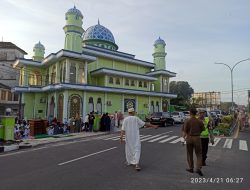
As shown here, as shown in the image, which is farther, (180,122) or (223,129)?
(180,122)

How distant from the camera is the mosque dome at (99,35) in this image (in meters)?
46.2

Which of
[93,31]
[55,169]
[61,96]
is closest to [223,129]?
[55,169]

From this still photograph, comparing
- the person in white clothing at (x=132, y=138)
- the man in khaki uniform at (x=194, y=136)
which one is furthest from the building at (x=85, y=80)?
the man in khaki uniform at (x=194, y=136)

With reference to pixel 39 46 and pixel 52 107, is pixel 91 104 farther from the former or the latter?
pixel 39 46

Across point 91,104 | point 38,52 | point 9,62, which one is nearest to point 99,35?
point 38,52

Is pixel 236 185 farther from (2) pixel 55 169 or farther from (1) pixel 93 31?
(1) pixel 93 31

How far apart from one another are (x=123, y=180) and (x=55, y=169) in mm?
2510

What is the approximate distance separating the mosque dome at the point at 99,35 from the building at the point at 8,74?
17.2 metres

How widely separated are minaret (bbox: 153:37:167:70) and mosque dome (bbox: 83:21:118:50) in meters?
7.58

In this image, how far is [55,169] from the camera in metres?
8.31

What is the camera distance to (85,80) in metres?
34.3

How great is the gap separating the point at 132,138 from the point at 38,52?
41473 millimetres

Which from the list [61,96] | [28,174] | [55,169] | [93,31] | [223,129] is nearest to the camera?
[28,174]

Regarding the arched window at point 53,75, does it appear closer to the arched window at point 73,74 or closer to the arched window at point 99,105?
the arched window at point 73,74
